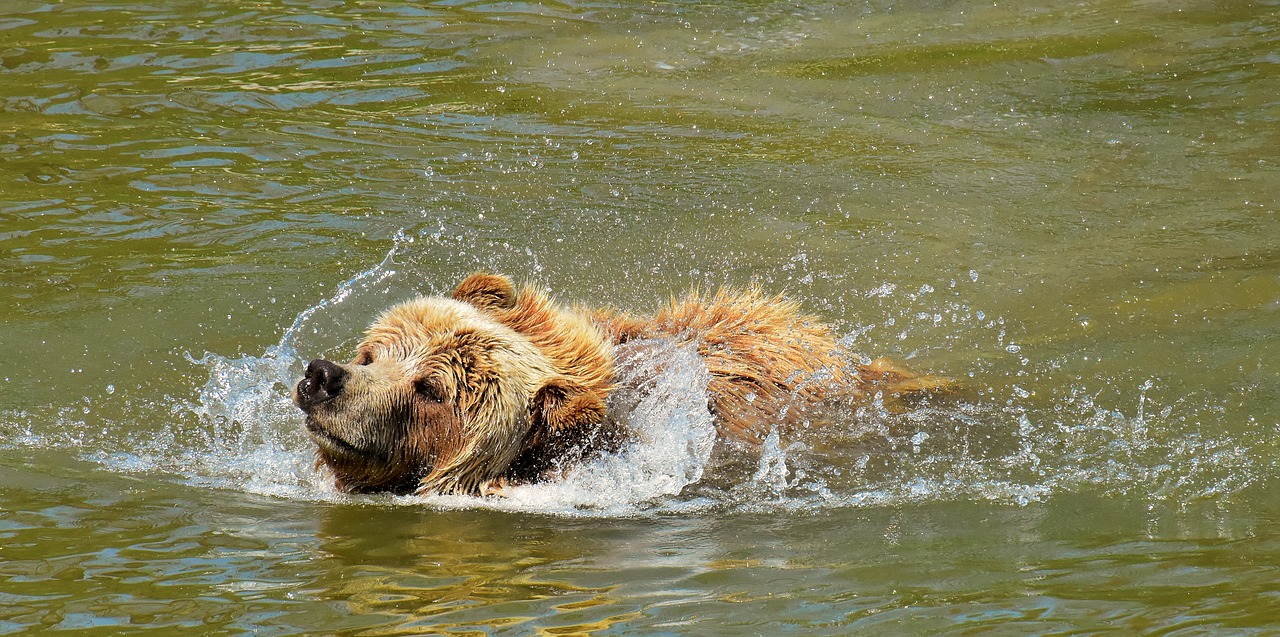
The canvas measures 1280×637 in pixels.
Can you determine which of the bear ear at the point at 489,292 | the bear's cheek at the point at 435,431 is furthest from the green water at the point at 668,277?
the bear ear at the point at 489,292

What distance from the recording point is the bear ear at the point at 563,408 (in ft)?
21.2

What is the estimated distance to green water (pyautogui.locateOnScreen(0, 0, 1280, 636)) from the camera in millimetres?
5379

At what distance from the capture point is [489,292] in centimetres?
Result: 676

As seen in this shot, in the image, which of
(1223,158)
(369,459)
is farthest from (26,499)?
(1223,158)

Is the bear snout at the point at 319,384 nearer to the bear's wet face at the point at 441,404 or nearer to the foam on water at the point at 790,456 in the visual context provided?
the bear's wet face at the point at 441,404

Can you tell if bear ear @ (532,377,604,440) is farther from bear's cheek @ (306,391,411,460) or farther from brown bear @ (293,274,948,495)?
bear's cheek @ (306,391,411,460)

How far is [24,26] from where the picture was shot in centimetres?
1445

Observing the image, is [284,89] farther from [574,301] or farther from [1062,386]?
[1062,386]

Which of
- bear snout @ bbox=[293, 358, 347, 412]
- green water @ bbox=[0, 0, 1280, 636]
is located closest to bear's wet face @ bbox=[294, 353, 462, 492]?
bear snout @ bbox=[293, 358, 347, 412]

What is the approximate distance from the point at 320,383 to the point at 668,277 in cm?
399

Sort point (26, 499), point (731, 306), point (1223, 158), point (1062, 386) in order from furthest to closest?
1. point (1223, 158)
2. point (1062, 386)
3. point (731, 306)
4. point (26, 499)

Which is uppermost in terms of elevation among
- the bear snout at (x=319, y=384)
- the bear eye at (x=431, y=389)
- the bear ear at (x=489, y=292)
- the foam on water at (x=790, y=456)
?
the bear ear at (x=489, y=292)

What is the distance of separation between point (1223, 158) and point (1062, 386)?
13.0 ft

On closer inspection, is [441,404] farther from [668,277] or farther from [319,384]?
[668,277]
